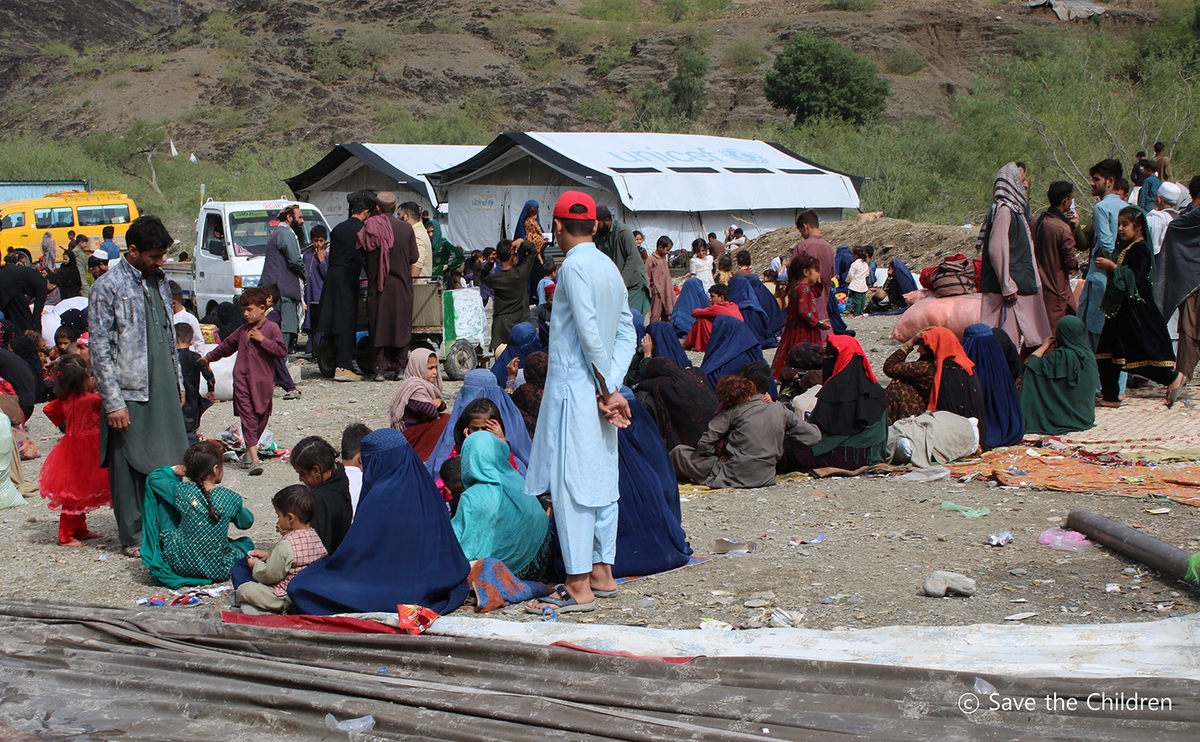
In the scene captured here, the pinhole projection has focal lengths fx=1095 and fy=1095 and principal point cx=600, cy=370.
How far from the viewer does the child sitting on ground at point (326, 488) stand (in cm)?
474

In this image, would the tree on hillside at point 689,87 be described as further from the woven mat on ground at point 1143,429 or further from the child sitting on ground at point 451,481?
the child sitting on ground at point 451,481

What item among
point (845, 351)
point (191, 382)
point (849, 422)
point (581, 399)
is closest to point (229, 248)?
point (191, 382)

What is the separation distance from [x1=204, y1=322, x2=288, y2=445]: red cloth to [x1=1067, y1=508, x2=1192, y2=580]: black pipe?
4.90m

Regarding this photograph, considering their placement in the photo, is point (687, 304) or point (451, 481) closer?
point (451, 481)

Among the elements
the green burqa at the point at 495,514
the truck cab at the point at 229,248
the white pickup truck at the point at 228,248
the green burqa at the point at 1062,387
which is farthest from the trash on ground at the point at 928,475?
the white pickup truck at the point at 228,248

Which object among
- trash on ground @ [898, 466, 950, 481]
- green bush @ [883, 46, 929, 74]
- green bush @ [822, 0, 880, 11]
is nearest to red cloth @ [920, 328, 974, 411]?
trash on ground @ [898, 466, 950, 481]

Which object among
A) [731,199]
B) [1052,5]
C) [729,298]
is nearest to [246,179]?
[731,199]

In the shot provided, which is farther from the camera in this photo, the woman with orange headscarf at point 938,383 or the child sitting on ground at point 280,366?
the child sitting on ground at point 280,366

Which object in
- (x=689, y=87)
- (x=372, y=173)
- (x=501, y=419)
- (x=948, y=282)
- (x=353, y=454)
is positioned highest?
(x=689, y=87)

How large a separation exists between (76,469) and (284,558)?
1.92 m

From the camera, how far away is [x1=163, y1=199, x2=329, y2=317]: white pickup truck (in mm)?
13297

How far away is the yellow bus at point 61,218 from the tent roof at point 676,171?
24.8 ft

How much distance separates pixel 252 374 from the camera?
280 inches

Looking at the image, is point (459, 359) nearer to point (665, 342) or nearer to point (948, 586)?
point (665, 342)
